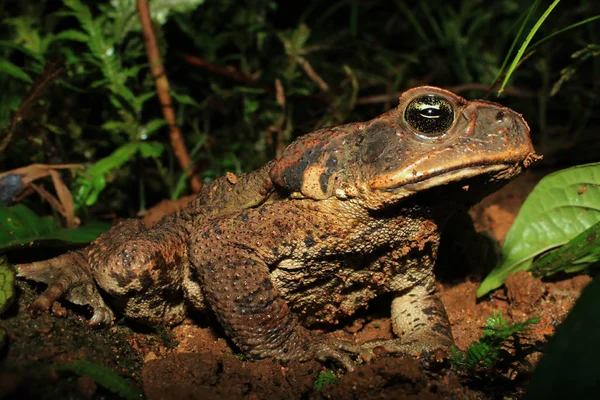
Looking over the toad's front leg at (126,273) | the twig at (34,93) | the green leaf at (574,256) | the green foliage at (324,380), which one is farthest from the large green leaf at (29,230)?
the green leaf at (574,256)

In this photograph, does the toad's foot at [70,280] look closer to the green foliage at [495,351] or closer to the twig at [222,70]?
the green foliage at [495,351]

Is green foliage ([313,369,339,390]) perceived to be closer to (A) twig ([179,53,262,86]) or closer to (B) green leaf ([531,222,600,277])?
(B) green leaf ([531,222,600,277])

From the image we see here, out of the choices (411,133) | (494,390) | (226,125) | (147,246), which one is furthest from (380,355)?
(226,125)

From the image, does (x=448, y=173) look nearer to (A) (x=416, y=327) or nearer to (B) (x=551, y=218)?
(A) (x=416, y=327)

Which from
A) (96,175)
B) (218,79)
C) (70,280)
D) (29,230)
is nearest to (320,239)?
(70,280)

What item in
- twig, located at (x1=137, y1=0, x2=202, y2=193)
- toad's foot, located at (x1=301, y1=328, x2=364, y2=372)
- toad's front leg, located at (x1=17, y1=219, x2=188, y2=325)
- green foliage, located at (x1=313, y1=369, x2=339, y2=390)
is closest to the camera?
green foliage, located at (x1=313, y1=369, x2=339, y2=390)

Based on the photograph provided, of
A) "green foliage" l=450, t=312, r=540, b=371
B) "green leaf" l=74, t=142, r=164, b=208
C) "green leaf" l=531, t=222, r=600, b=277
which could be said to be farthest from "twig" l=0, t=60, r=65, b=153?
"green leaf" l=531, t=222, r=600, b=277
